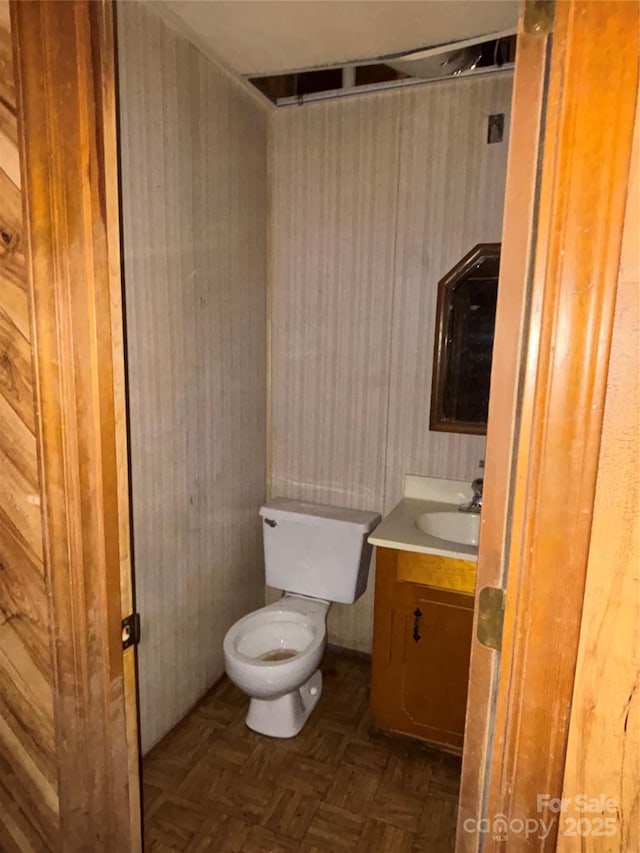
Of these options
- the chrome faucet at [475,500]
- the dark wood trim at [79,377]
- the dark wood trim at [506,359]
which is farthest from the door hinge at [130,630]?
the chrome faucet at [475,500]

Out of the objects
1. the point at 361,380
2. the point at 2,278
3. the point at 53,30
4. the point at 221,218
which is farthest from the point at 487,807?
the point at 221,218

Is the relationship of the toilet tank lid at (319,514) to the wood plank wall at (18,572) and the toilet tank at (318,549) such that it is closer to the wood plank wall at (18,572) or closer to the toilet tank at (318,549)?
the toilet tank at (318,549)

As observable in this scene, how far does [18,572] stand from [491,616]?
35.7 inches

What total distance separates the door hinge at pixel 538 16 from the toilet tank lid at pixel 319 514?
6.16 ft

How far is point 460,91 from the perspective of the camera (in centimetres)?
217

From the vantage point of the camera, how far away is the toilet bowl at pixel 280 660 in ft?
6.59

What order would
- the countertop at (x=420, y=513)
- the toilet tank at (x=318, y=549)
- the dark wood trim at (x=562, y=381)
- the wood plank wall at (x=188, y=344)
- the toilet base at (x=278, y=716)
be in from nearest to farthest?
the dark wood trim at (x=562, y=381) → the wood plank wall at (x=188, y=344) → the countertop at (x=420, y=513) → the toilet base at (x=278, y=716) → the toilet tank at (x=318, y=549)

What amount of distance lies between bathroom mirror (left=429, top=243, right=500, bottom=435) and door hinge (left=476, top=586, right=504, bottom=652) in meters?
1.55

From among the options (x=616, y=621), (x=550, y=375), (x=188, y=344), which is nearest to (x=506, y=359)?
(x=550, y=375)

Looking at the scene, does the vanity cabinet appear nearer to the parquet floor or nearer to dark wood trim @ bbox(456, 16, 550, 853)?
the parquet floor

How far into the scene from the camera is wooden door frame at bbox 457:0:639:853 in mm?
631

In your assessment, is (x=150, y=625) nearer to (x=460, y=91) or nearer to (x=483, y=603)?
(x=483, y=603)

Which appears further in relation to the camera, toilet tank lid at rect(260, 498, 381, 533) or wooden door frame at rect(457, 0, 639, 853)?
toilet tank lid at rect(260, 498, 381, 533)

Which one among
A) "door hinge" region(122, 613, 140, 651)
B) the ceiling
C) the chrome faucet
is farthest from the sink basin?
the ceiling
